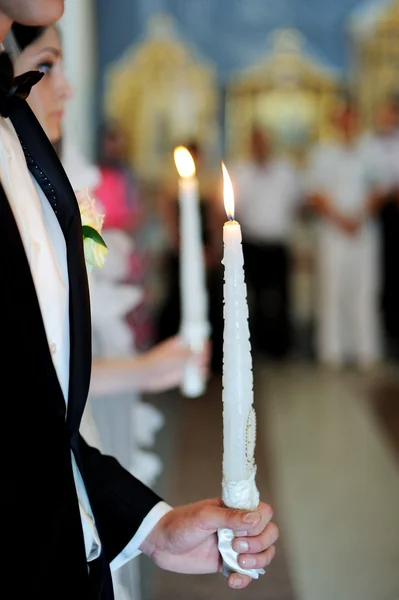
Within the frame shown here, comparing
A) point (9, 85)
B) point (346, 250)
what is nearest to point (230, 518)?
point (9, 85)

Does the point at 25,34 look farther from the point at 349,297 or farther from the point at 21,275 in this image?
the point at 349,297

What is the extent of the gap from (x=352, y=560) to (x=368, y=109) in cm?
781

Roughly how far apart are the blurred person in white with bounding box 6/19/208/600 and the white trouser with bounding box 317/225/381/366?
412cm

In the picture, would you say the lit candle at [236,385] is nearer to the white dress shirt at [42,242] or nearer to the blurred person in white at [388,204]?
the white dress shirt at [42,242]

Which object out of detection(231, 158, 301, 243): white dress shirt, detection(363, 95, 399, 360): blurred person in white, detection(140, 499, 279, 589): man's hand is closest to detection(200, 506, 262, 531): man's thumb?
detection(140, 499, 279, 589): man's hand

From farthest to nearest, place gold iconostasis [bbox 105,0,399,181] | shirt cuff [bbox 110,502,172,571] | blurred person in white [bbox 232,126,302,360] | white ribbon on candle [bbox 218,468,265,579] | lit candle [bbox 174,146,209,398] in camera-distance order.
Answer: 1. gold iconostasis [bbox 105,0,399,181]
2. blurred person in white [bbox 232,126,302,360]
3. lit candle [bbox 174,146,209,398]
4. shirt cuff [bbox 110,502,172,571]
5. white ribbon on candle [bbox 218,468,265,579]

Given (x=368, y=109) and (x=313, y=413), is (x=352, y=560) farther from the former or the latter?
(x=368, y=109)

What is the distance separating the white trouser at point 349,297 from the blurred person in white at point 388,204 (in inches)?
6.7

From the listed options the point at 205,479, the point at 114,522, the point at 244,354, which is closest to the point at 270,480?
the point at 205,479

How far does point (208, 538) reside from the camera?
3.72 feet

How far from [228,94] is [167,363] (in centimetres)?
887

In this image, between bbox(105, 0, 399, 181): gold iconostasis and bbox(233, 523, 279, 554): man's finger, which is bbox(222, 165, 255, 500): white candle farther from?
bbox(105, 0, 399, 181): gold iconostasis

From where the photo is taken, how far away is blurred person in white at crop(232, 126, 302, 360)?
702 centimetres

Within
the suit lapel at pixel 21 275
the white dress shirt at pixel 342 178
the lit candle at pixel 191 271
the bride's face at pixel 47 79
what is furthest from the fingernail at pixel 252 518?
the white dress shirt at pixel 342 178
